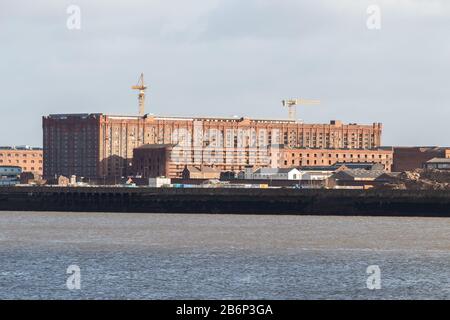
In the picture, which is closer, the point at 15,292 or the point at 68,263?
the point at 15,292

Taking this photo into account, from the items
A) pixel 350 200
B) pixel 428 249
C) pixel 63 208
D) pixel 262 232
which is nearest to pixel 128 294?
pixel 428 249

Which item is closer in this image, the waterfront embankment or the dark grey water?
the dark grey water

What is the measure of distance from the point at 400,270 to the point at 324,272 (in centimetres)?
480

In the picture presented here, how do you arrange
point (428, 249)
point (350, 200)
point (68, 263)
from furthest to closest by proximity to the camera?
point (350, 200) < point (428, 249) < point (68, 263)

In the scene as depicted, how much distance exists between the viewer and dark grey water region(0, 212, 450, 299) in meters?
49.7

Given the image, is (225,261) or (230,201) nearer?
(225,261)

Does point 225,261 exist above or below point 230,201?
above

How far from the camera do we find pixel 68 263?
64062 mm

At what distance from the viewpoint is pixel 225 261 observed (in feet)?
216

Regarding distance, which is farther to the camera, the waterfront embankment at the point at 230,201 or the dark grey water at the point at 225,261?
the waterfront embankment at the point at 230,201

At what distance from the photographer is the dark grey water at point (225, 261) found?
1956 inches
